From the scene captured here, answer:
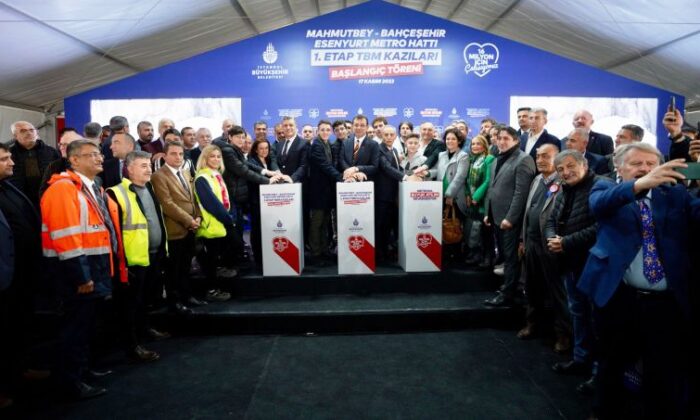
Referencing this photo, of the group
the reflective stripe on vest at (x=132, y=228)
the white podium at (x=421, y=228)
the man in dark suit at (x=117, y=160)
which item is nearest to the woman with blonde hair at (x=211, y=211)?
the man in dark suit at (x=117, y=160)

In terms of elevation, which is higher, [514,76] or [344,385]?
[514,76]

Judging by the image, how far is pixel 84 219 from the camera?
245cm

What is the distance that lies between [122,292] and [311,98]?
5984 millimetres

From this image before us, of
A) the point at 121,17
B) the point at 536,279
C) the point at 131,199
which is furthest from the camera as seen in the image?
the point at 121,17

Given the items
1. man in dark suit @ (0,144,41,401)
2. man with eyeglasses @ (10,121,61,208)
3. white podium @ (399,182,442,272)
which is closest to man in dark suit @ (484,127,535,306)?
white podium @ (399,182,442,272)

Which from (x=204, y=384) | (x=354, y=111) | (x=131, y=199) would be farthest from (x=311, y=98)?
(x=204, y=384)

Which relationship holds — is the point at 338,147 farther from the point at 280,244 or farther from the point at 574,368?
the point at 574,368

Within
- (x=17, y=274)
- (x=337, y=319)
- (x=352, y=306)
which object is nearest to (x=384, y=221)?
(x=352, y=306)

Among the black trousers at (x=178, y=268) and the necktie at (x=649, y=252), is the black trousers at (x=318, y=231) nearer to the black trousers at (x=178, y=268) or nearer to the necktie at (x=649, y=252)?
the black trousers at (x=178, y=268)

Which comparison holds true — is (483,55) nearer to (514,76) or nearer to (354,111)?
(514,76)

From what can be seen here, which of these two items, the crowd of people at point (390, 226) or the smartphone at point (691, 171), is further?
the crowd of people at point (390, 226)

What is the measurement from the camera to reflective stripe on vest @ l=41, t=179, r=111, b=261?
7.68ft

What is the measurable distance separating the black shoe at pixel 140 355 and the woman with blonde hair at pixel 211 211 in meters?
0.82

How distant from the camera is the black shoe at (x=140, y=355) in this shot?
298cm
